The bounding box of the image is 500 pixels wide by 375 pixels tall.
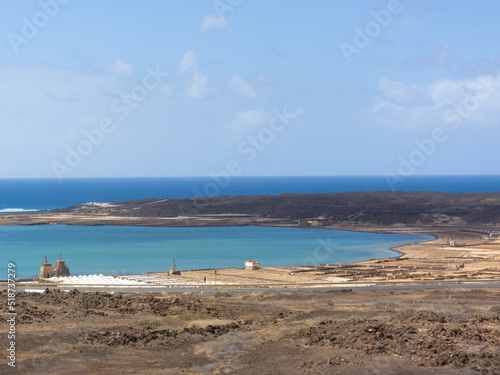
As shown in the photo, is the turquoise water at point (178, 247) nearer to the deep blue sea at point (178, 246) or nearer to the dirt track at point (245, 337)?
the deep blue sea at point (178, 246)

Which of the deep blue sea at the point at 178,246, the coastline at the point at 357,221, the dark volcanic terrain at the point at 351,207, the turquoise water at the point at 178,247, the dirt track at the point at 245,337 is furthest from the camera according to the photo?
the dark volcanic terrain at the point at 351,207

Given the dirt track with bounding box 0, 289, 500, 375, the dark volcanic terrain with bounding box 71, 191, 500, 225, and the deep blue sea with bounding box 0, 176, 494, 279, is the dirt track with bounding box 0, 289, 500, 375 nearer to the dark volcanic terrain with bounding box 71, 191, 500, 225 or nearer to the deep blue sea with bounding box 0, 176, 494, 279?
the deep blue sea with bounding box 0, 176, 494, 279

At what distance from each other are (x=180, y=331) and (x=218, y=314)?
443 cm

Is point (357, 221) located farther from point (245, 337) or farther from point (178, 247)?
point (245, 337)

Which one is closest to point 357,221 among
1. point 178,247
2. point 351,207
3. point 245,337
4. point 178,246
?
point 351,207

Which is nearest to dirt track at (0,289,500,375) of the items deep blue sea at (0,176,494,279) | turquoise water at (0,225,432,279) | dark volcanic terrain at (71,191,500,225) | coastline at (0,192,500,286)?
coastline at (0,192,500,286)

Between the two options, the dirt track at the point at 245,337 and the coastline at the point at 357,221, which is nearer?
the dirt track at the point at 245,337

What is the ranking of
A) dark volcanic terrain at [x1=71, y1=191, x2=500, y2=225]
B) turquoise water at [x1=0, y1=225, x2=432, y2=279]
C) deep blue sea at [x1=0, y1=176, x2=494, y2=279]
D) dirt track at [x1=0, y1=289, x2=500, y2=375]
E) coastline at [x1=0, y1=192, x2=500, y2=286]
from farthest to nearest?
dark volcanic terrain at [x1=71, y1=191, x2=500, y2=225]
deep blue sea at [x1=0, y1=176, x2=494, y2=279]
turquoise water at [x1=0, y1=225, x2=432, y2=279]
coastline at [x1=0, y1=192, x2=500, y2=286]
dirt track at [x1=0, y1=289, x2=500, y2=375]

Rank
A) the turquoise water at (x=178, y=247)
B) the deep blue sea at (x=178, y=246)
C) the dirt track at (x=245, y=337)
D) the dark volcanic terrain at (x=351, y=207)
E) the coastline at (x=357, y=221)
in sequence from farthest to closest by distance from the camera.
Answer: the dark volcanic terrain at (x=351, y=207)
the deep blue sea at (x=178, y=246)
the turquoise water at (x=178, y=247)
the coastline at (x=357, y=221)
the dirt track at (x=245, y=337)

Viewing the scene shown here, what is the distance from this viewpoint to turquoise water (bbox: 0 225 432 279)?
71.2 metres

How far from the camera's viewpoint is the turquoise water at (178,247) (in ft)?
234

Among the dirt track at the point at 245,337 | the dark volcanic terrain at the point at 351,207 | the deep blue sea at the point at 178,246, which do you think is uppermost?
the dark volcanic terrain at the point at 351,207

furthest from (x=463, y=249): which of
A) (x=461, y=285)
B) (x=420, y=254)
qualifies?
(x=461, y=285)

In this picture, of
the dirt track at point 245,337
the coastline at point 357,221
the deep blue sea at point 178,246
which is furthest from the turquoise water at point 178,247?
the dirt track at point 245,337
